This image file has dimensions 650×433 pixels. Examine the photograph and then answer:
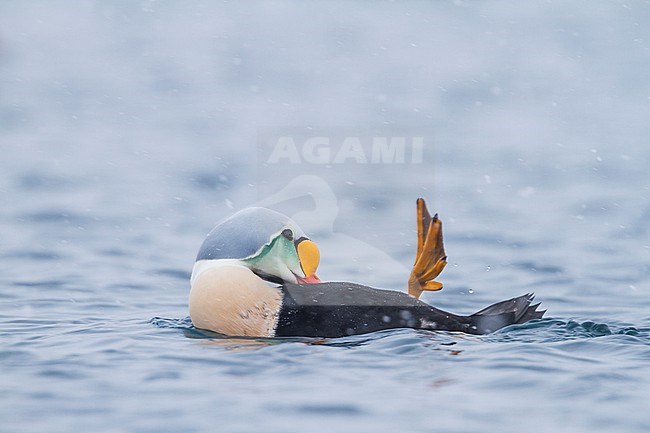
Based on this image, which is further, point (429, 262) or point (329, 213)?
point (329, 213)

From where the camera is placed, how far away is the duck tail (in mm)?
5199

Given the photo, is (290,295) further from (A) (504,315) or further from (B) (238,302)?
(A) (504,315)

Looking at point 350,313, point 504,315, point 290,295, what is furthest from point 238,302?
point 504,315

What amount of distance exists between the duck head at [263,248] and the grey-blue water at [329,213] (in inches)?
18.0

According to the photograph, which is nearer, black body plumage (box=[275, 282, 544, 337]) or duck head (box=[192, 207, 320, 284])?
black body plumage (box=[275, 282, 544, 337])

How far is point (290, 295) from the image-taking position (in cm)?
511

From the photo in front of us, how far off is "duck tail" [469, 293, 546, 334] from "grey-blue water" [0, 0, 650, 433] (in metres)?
0.08

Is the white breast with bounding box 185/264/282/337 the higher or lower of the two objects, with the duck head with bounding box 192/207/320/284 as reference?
lower

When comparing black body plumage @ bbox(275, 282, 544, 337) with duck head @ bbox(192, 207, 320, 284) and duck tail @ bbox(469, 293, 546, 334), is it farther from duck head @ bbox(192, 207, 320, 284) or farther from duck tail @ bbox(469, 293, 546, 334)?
duck head @ bbox(192, 207, 320, 284)

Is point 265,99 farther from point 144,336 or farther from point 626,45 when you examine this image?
point 144,336

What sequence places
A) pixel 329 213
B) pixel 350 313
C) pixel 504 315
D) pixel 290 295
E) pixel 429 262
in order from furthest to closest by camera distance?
pixel 329 213 → pixel 429 262 → pixel 504 315 → pixel 290 295 → pixel 350 313

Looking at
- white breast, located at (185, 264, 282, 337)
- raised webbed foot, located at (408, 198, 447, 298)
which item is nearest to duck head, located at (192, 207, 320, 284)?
white breast, located at (185, 264, 282, 337)

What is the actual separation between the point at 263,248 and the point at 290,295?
1.12 feet

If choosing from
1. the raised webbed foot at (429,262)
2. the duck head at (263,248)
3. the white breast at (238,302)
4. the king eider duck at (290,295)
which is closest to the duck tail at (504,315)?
the king eider duck at (290,295)
